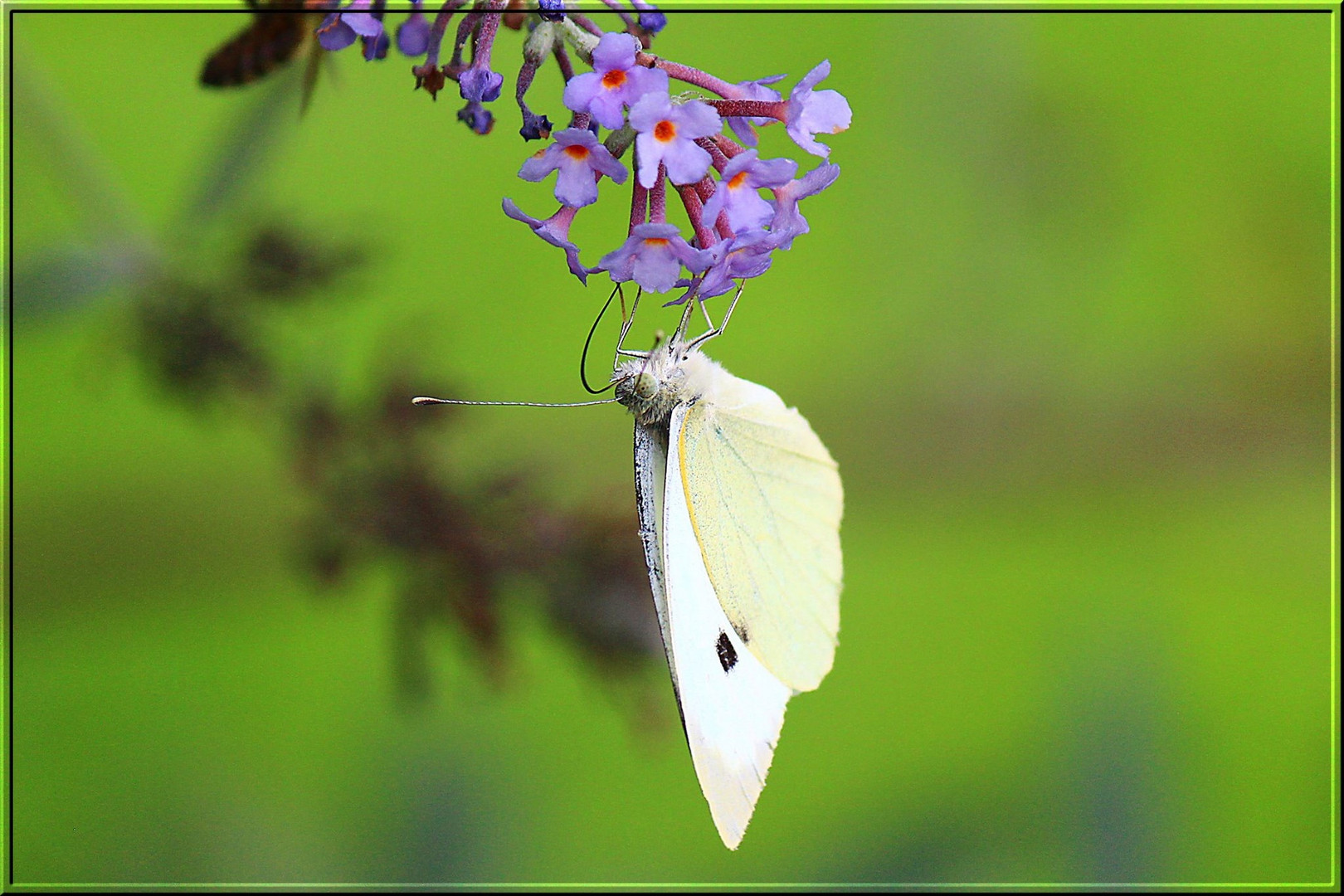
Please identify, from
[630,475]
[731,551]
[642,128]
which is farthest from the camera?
[630,475]

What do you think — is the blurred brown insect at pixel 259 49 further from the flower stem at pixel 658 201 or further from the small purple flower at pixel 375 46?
the flower stem at pixel 658 201

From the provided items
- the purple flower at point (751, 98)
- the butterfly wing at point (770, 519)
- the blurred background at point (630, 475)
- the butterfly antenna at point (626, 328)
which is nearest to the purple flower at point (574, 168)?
the purple flower at point (751, 98)

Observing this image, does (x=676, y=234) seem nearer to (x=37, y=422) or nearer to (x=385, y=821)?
(x=385, y=821)

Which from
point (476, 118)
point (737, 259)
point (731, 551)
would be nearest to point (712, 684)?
point (731, 551)

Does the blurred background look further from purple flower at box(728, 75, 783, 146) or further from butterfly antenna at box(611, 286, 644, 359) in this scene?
purple flower at box(728, 75, 783, 146)

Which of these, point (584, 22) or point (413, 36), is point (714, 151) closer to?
point (584, 22)
